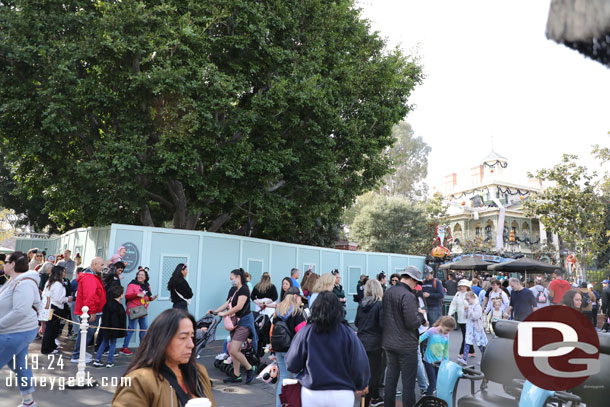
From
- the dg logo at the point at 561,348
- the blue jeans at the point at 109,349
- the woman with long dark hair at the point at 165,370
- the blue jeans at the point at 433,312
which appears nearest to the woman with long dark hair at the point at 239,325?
the blue jeans at the point at 109,349

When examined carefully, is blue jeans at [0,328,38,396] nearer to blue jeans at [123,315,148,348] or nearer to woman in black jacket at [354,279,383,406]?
blue jeans at [123,315,148,348]

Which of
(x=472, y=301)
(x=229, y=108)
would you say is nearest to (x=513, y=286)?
(x=472, y=301)

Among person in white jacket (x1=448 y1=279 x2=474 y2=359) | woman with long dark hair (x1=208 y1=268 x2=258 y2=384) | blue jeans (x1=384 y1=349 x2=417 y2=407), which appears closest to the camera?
blue jeans (x1=384 y1=349 x2=417 y2=407)

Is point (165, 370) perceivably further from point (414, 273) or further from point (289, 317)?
point (414, 273)

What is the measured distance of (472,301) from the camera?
9.62 meters

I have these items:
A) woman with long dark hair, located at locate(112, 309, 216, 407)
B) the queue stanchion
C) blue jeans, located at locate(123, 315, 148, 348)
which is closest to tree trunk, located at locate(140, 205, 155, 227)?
blue jeans, located at locate(123, 315, 148, 348)

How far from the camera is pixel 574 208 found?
21188 mm

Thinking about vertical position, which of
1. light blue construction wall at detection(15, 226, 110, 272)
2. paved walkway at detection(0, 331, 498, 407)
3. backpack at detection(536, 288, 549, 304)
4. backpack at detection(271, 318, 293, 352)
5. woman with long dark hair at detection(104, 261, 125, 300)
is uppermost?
light blue construction wall at detection(15, 226, 110, 272)

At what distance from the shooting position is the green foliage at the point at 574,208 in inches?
823

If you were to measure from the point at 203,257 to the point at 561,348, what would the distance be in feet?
31.9

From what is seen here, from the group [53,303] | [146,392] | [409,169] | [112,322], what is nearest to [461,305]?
[112,322]

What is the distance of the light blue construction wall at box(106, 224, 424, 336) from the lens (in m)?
10.6

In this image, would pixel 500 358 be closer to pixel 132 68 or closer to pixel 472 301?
pixel 472 301

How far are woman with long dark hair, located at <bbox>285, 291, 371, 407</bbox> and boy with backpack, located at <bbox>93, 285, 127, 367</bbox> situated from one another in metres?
5.45
